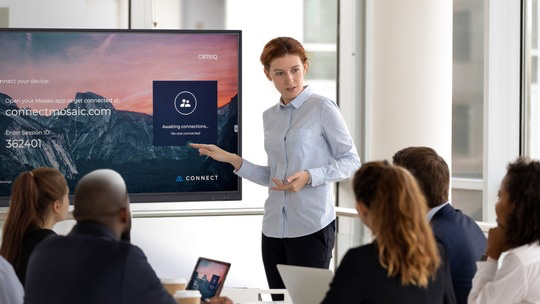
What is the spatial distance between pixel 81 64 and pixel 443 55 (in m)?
2.61

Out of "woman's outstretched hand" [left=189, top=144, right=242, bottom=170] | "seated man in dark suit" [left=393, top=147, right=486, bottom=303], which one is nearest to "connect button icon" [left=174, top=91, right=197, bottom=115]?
"woman's outstretched hand" [left=189, top=144, right=242, bottom=170]

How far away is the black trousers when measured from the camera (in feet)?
12.8

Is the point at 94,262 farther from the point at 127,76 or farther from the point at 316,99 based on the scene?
the point at 127,76

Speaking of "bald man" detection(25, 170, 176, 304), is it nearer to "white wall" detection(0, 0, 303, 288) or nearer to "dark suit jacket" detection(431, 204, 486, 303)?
"dark suit jacket" detection(431, 204, 486, 303)

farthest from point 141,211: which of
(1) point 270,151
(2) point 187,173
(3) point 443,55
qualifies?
(3) point 443,55

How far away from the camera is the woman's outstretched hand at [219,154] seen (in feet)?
14.0

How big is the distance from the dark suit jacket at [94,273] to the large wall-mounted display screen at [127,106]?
249 centimetres

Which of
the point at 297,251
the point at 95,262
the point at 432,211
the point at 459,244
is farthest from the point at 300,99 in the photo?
the point at 95,262

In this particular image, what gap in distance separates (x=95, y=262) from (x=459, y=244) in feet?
4.46

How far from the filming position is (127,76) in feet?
15.4

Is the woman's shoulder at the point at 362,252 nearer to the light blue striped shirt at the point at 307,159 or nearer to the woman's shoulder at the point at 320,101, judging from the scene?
the light blue striped shirt at the point at 307,159

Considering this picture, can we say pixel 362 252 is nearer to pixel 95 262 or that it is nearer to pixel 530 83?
pixel 95 262

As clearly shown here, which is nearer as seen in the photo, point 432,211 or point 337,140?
point 432,211

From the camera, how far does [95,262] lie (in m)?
2.16
